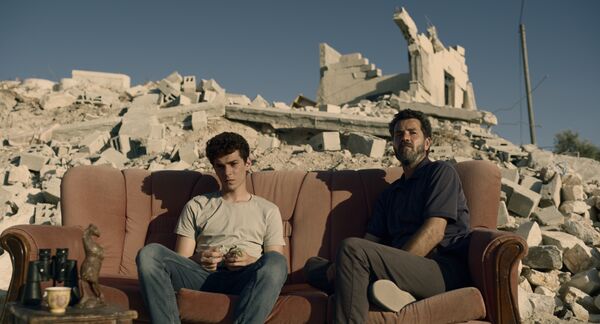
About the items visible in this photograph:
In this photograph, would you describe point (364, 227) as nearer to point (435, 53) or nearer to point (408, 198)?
point (408, 198)

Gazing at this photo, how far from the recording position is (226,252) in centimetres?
396

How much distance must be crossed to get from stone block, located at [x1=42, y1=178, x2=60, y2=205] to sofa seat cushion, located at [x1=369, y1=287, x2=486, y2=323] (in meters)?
5.10

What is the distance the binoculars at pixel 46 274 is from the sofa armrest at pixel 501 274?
2.26 metres

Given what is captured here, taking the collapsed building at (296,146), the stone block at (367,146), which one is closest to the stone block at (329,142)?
the collapsed building at (296,146)

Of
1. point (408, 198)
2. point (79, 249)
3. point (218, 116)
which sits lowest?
point (79, 249)

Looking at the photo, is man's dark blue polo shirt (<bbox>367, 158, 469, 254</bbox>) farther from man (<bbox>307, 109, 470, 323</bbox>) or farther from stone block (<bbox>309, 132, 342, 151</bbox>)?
stone block (<bbox>309, 132, 342, 151</bbox>)

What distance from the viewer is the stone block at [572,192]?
6.60 meters

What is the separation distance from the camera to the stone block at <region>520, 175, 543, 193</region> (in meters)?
6.73

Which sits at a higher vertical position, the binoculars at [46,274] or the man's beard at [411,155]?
the man's beard at [411,155]

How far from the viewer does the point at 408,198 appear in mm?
3895

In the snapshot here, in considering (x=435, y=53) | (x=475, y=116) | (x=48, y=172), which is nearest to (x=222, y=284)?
(x=48, y=172)

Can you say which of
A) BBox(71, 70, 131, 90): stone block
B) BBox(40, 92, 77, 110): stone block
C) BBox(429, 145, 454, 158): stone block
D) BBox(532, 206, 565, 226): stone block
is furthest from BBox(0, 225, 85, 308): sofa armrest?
BBox(71, 70, 131, 90): stone block

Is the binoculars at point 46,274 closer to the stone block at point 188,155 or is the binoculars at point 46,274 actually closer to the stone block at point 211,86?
the stone block at point 188,155

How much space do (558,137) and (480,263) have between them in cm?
3160
